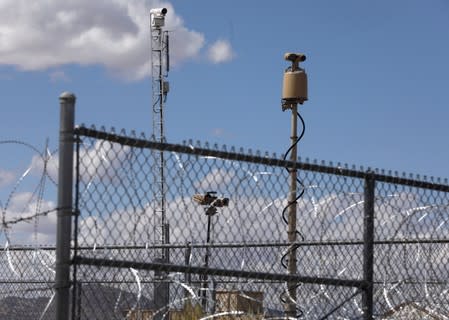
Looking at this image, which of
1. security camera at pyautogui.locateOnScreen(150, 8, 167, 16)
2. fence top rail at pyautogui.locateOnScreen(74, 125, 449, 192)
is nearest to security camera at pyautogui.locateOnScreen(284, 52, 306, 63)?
fence top rail at pyautogui.locateOnScreen(74, 125, 449, 192)

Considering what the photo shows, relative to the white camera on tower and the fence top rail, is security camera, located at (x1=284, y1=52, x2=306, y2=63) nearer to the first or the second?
the fence top rail

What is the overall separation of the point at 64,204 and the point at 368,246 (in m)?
2.42

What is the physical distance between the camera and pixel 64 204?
17.4 ft

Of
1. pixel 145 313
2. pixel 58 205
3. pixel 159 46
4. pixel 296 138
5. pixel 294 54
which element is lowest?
pixel 145 313

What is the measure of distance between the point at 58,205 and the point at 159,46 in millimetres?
23589

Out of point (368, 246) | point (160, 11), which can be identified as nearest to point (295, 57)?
point (368, 246)

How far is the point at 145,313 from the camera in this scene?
950 centimetres

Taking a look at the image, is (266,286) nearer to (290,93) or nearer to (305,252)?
(305,252)

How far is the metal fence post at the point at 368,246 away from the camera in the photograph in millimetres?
6820

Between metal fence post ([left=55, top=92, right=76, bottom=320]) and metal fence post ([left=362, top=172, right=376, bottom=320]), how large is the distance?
2.33 metres

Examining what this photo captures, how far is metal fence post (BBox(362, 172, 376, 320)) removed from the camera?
6820mm

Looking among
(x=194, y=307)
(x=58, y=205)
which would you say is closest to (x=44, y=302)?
(x=194, y=307)

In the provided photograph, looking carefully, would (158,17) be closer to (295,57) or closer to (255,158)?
(295,57)

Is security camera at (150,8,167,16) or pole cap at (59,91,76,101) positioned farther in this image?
security camera at (150,8,167,16)
